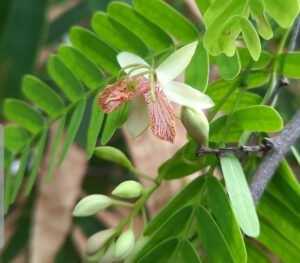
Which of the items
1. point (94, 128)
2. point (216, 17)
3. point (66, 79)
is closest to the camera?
point (216, 17)

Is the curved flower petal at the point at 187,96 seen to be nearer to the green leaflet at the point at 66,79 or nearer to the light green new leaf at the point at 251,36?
the light green new leaf at the point at 251,36

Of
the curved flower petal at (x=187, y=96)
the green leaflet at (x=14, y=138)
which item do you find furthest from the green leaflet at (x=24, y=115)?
the curved flower petal at (x=187, y=96)

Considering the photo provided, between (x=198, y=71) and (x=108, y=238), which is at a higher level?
(x=198, y=71)

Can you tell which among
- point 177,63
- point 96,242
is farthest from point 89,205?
point 177,63

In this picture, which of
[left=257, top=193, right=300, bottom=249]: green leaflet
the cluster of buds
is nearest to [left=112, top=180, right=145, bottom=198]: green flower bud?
the cluster of buds

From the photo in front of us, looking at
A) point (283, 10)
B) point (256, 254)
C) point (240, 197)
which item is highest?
point (283, 10)

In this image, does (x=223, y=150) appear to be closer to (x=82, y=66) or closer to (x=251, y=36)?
(x=251, y=36)

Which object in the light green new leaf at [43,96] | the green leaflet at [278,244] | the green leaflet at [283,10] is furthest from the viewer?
the light green new leaf at [43,96]

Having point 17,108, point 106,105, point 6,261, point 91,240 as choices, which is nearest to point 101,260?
point 91,240
